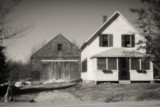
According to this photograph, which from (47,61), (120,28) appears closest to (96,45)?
(120,28)

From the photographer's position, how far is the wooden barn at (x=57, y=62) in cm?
4003

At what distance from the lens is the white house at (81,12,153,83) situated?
27.5 m

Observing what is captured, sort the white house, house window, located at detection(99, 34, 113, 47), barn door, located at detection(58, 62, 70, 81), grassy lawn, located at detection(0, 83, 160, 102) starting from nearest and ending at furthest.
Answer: grassy lawn, located at detection(0, 83, 160, 102)
the white house
house window, located at detection(99, 34, 113, 47)
barn door, located at detection(58, 62, 70, 81)

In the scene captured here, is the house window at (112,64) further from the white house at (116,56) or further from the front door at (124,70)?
→ the front door at (124,70)

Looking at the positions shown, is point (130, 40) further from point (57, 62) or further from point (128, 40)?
point (57, 62)

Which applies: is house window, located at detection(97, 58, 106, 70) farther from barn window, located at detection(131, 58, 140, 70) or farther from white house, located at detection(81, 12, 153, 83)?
barn window, located at detection(131, 58, 140, 70)

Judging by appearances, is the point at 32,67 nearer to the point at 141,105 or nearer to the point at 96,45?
the point at 96,45

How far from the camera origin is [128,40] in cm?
2961

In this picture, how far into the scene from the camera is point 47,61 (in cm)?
4059

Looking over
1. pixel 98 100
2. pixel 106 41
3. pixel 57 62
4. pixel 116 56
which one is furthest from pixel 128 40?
pixel 57 62

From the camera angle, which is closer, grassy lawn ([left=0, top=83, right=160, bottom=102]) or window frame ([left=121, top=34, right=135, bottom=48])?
grassy lawn ([left=0, top=83, right=160, bottom=102])

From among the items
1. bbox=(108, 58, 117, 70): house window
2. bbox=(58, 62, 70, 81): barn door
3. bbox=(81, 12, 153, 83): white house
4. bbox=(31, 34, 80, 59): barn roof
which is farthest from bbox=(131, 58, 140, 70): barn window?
bbox=(31, 34, 80, 59): barn roof

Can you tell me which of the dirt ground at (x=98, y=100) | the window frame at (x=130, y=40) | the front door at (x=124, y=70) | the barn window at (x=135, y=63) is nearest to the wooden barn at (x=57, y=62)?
the window frame at (x=130, y=40)

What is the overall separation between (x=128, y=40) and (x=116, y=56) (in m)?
3.49
